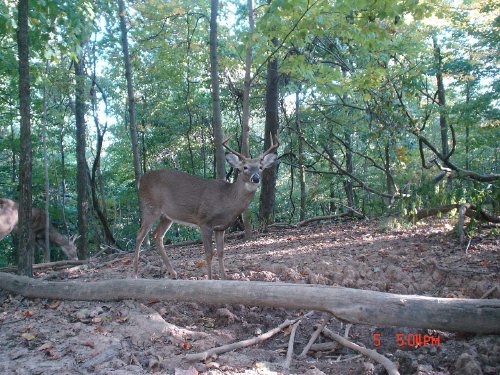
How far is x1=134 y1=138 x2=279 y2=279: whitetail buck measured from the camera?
596 centimetres

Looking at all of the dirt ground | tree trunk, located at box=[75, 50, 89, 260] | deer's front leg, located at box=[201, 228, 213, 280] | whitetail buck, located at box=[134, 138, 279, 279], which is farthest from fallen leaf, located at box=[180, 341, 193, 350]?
tree trunk, located at box=[75, 50, 89, 260]

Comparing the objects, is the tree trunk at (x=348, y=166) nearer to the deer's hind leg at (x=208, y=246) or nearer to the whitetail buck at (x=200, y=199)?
the whitetail buck at (x=200, y=199)

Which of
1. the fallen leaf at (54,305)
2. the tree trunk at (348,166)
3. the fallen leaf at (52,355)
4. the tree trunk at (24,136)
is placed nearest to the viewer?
the fallen leaf at (52,355)

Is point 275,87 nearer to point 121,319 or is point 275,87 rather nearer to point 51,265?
point 51,265

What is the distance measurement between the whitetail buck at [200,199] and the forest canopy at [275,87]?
6.52ft

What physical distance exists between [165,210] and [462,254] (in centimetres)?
409

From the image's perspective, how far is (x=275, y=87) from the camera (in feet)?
36.1

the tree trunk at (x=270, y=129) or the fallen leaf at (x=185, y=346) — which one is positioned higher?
the tree trunk at (x=270, y=129)

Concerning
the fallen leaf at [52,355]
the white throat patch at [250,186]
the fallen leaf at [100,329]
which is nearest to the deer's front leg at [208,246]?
the white throat patch at [250,186]

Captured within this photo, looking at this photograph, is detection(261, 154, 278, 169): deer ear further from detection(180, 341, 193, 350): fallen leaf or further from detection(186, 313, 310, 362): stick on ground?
detection(180, 341, 193, 350): fallen leaf

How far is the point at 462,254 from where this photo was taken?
555cm

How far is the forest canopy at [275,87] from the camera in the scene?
6273 millimetres

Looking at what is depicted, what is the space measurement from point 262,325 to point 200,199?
2479 millimetres
